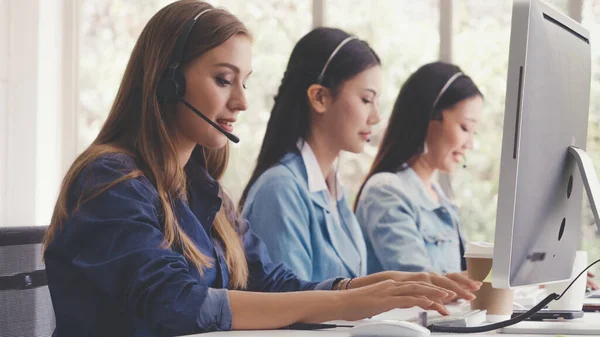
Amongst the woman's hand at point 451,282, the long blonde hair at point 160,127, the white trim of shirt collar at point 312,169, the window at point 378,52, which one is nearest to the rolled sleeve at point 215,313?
the long blonde hair at point 160,127

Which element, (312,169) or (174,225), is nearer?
(174,225)

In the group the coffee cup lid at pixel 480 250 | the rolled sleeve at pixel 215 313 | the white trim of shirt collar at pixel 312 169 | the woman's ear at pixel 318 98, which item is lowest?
the rolled sleeve at pixel 215 313

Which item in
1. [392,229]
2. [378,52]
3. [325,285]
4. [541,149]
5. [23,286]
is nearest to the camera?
[541,149]

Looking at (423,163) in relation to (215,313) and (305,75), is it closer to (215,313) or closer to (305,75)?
(305,75)

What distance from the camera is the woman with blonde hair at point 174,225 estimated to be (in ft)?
4.37

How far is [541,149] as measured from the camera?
1260 millimetres

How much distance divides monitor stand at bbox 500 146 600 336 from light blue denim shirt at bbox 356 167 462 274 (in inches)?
49.6

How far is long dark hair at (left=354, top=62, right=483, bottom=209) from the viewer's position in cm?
312

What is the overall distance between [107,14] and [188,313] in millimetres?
2922

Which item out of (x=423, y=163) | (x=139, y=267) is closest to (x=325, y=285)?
(x=139, y=267)

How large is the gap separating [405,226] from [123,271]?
162 centimetres

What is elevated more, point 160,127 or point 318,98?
point 318,98

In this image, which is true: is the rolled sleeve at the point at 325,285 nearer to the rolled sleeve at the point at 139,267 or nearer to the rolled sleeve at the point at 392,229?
the rolled sleeve at the point at 139,267

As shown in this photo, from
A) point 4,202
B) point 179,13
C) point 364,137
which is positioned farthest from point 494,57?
point 179,13
